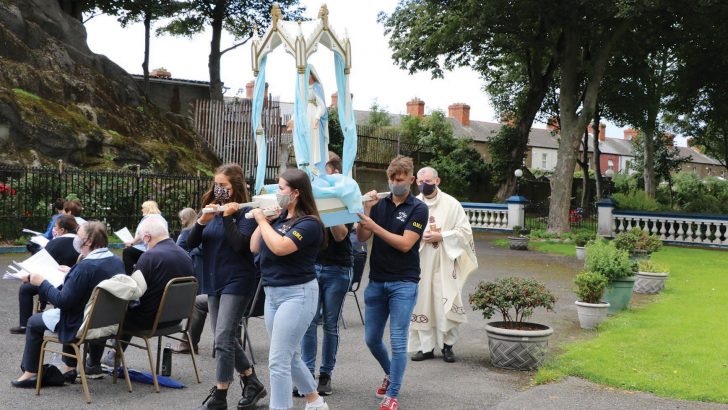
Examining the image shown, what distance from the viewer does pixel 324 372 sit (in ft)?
22.6

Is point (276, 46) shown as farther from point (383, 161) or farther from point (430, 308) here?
point (383, 161)

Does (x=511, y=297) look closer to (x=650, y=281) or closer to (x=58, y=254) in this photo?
(x=58, y=254)

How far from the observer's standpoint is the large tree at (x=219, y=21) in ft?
108

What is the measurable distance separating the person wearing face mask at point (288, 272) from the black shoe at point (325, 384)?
134 centimetres

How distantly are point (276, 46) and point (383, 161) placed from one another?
84.8 ft

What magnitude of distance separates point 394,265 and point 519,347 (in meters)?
2.32

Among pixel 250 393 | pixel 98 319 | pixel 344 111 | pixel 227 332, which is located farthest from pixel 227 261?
pixel 344 111

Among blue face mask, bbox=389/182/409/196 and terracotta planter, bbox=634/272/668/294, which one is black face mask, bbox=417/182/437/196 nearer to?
blue face mask, bbox=389/182/409/196

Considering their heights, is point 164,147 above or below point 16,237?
above

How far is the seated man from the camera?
6852 mm

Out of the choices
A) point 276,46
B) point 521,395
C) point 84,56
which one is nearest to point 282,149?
point 84,56

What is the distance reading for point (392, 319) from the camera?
636cm

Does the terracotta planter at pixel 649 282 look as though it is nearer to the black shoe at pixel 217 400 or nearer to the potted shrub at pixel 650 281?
the potted shrub at pixel 650 281

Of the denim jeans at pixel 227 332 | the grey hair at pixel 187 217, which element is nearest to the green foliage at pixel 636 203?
the grey hair at pixel 187 217
